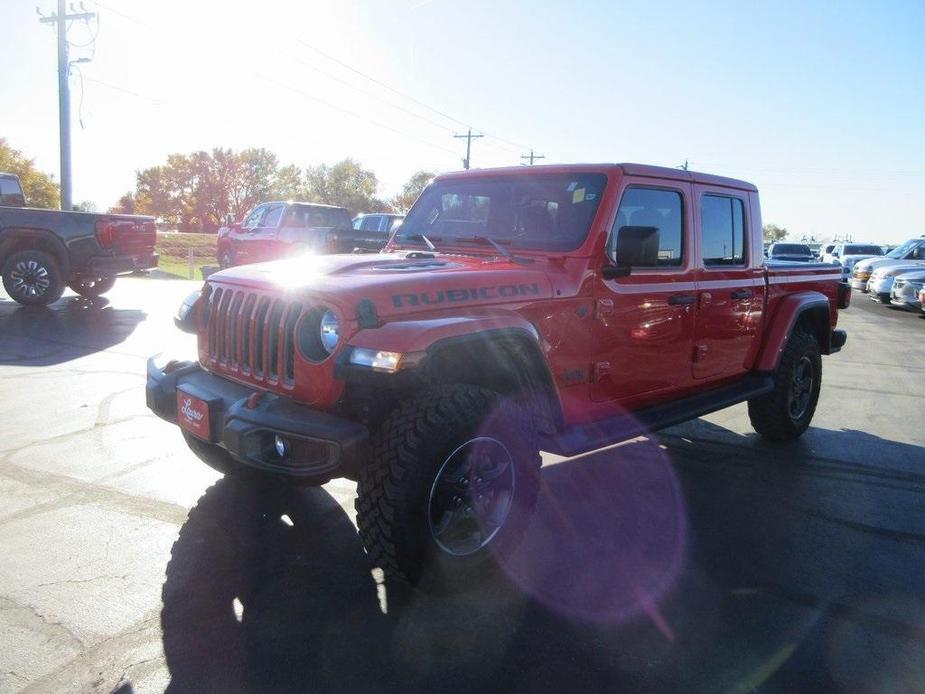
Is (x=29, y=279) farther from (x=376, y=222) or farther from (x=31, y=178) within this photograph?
(x=31, y=178)

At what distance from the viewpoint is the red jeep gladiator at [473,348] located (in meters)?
2.80

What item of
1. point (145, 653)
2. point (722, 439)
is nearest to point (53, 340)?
point (145, 653)

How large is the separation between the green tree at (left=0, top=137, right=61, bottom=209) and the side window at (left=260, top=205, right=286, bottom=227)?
136 ft

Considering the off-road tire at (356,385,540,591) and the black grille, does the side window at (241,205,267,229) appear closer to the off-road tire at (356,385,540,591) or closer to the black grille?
the black grille

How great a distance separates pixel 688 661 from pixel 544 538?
1.12 metres

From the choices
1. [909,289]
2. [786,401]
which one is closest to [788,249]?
[909,289]

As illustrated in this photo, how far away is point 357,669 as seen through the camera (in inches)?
98.0

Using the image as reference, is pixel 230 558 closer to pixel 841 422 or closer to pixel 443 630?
pixel 443 630

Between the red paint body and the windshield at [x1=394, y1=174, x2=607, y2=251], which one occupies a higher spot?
the windshield at [x1=394, y1=174, x2=607, y2=251]

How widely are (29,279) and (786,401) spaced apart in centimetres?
1021

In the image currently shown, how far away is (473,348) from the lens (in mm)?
3150

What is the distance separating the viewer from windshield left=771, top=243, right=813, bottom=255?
25.1m

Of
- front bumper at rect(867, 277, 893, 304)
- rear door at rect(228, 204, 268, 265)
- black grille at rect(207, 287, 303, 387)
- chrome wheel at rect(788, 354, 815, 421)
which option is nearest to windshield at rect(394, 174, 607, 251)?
black grille at rect(207, 287, 303, 387)

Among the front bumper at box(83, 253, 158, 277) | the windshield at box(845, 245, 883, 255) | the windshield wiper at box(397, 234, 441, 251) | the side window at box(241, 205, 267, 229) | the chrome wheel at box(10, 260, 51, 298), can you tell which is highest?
the windshield at box(845, 245, 883, 255)
